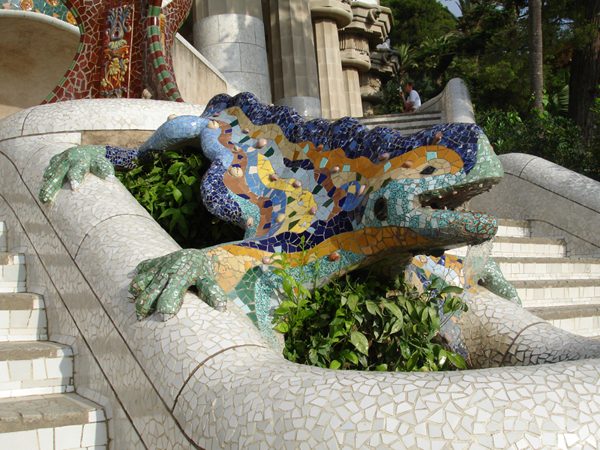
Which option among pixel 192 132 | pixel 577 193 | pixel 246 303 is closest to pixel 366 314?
pixel 246 303

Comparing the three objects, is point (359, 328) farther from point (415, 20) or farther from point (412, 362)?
point (415, 20)

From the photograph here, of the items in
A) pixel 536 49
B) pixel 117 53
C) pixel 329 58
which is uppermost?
pixel 329 58

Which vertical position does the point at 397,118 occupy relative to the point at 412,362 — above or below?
above

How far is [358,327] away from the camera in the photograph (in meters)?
2.57

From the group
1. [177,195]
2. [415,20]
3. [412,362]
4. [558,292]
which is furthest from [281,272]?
[415,20]

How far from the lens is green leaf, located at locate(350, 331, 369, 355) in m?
2.38

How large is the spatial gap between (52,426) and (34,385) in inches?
17.9

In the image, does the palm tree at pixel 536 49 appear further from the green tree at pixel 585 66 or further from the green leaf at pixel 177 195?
the green leaf at pixel 177 195

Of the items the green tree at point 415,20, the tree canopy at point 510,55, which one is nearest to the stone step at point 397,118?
the tree canopy at point 510,55

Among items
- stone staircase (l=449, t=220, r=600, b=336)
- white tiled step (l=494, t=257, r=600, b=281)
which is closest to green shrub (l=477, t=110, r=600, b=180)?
stone staircase (l=449, t=220, r=600, b=336)

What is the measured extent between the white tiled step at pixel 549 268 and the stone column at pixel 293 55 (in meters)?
8.18

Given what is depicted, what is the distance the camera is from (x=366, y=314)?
8.48 feet

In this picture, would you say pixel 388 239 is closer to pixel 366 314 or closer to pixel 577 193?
pixel 366 314

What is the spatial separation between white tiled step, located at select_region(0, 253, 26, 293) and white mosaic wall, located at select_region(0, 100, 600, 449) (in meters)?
0.09
